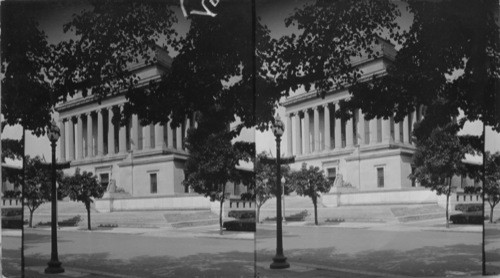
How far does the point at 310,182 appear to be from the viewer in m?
5.59

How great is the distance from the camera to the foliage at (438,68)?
5887mm

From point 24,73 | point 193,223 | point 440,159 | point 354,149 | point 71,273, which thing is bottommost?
point 71,273

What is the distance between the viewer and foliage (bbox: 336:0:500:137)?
5.89 meters

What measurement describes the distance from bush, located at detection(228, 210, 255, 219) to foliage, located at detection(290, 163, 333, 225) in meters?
0.50

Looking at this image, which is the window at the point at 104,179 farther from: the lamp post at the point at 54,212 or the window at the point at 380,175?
the window at the point at 380,175

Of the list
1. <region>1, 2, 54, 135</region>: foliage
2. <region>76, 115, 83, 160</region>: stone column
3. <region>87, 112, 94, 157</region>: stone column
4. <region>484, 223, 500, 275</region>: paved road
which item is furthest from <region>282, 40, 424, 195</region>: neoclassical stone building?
<region>1, 2, 54, 135</region>: foliage

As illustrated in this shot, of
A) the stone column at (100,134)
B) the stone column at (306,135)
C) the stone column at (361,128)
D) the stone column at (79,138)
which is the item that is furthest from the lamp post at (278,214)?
the stone column at (79,138)

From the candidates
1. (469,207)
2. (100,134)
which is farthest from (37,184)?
(469,207)

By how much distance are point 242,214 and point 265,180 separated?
15.7 inches

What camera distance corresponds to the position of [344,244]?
597cm

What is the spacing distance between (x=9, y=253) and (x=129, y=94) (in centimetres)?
198

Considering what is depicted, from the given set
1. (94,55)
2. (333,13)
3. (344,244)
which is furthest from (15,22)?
(344,244)

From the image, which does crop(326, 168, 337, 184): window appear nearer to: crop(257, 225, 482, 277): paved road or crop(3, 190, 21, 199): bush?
crop(257, 225, 482, 277): paved road

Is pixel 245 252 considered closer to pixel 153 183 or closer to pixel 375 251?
pixel 153 183
